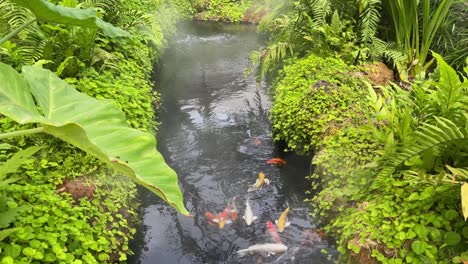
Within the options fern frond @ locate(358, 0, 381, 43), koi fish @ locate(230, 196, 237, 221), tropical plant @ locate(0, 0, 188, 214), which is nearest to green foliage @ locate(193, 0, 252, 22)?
fern frond @ locate(358, 0, 381, 43)

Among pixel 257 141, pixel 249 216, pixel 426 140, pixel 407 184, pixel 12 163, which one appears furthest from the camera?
pixel 257 141

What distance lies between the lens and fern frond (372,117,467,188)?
2.92m

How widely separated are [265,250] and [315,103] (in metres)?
1.99

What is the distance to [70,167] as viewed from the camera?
3521 millimetres

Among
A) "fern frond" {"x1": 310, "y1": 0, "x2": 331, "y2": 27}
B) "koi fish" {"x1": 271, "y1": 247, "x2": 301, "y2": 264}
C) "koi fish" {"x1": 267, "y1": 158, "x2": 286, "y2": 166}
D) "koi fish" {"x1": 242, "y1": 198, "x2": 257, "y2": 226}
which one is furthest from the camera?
"fern frond" {"x1": 310, "y1": 0, "x2": 331, "y2": 27}

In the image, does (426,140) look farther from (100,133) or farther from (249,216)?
(100,133)

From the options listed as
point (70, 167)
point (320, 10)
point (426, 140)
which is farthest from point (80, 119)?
point (320, 10)

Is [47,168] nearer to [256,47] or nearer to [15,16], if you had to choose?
[15,16]

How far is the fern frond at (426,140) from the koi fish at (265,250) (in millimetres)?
1109

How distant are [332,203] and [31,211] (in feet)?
8.47

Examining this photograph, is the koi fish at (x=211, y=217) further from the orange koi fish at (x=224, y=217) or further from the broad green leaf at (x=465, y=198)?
the broad green leaf at (x=465, y=198)

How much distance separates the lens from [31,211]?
108 inches

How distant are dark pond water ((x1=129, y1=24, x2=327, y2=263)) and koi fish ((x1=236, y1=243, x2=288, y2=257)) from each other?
2.1 inches

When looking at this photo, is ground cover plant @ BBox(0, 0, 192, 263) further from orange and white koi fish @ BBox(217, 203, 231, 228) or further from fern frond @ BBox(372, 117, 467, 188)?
fern frond @ BBox(372, 117, 467, 188)
